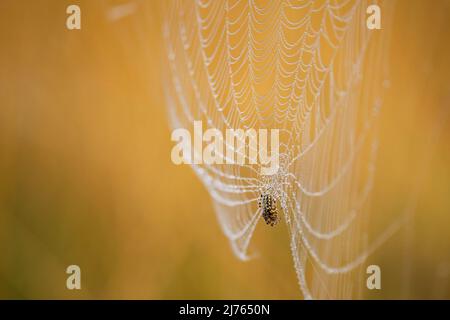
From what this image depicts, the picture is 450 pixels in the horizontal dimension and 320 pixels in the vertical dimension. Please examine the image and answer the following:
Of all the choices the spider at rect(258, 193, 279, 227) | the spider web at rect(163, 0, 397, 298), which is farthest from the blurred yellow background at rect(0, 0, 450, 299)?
the spider at rect(258, 193, 279, 227)

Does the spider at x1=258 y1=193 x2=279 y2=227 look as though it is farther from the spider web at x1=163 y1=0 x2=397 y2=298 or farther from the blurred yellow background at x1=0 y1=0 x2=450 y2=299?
the blurred yellow background at x1=0 y1=0 x2=450 y2=299

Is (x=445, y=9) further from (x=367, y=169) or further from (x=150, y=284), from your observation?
(x=150, y=284)

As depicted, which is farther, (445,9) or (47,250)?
(47,250)

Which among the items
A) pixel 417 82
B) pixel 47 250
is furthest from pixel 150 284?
pixel 417 82

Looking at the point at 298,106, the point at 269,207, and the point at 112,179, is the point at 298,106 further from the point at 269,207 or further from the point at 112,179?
the point at 112,179

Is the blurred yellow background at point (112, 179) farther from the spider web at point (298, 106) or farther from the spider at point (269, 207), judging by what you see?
the spider at point (269, 207)
